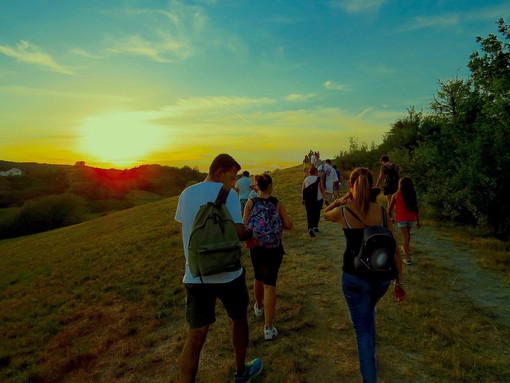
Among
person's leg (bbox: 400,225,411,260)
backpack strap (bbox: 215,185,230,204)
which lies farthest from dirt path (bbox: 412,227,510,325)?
backpack strap (bbox: 215,185,230,204)

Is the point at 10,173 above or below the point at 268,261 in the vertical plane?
above

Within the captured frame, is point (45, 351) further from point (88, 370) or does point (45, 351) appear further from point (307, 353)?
point (307, 353)

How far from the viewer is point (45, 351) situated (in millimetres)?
6496

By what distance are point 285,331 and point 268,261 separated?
1.46 metres

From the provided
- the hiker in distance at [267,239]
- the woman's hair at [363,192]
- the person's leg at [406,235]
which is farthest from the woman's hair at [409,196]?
the woman's hair at [363,192]

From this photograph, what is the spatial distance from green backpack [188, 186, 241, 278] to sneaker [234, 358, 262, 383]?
163cm

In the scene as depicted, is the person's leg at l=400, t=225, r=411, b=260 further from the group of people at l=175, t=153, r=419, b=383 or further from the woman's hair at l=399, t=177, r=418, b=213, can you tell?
the group of people at l=175, t=153, r=419, b=383

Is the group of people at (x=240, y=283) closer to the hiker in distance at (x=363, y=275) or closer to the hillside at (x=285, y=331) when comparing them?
the hiker in distance at (x=363, y=275)

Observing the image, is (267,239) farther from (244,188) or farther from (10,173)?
(10,173)

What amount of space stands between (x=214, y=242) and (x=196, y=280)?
16.3 inches

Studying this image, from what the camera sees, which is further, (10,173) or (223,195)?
(10,173)

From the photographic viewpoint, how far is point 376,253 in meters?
2.85

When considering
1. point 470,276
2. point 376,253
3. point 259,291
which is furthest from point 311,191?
point 376,253

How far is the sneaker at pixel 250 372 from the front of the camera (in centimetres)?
363
